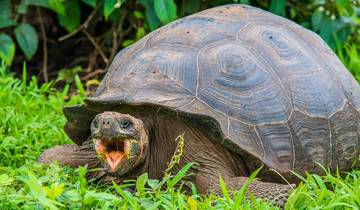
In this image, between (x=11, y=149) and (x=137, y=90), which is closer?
(x=137, y=90)

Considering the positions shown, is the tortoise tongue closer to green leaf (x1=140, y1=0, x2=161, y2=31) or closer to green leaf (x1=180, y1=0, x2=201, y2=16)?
green leaf (x1=140, y1=0, x2=161, y2=31)

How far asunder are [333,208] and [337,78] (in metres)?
1.20

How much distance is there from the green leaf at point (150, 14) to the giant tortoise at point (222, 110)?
5.10 ft

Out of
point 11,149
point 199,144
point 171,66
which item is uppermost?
point 171,66

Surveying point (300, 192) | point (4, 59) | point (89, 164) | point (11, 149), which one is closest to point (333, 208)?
point (300, 192)

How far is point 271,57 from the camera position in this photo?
4.31 metres

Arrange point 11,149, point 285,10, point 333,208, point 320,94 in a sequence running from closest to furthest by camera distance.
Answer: point 333,208 → point 320,94 → point 11,149 → point 285,10

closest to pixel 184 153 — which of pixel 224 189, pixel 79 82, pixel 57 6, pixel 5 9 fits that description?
pixel 224 189

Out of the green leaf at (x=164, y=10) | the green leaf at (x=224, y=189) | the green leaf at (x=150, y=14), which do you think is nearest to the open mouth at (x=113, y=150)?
the green leaf at (x=224, y=189)

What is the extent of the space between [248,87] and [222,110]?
0.22 metres

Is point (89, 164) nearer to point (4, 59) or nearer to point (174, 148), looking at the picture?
point (174, 148)

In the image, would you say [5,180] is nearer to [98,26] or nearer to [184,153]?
[184,153]

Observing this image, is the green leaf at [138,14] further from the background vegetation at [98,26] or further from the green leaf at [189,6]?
the green leaf at [189,6]

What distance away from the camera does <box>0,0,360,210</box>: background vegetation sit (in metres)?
3.49
